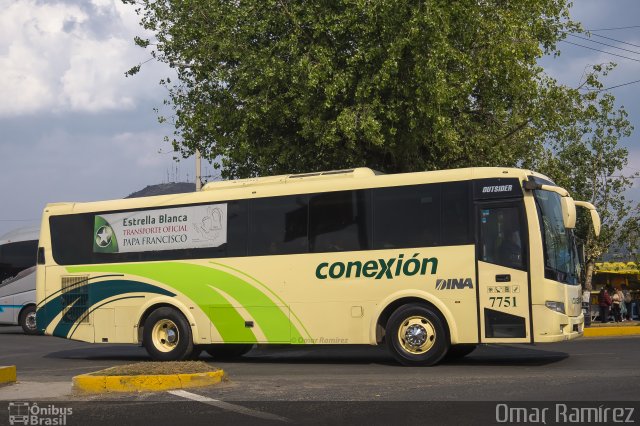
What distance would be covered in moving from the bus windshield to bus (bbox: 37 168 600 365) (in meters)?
0.04

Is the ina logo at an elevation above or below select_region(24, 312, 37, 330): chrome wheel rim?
above

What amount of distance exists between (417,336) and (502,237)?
6.88ft

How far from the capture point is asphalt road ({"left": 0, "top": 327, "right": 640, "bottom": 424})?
963 centimetres

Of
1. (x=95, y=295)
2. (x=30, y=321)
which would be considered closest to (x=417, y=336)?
(x=95, y=295)

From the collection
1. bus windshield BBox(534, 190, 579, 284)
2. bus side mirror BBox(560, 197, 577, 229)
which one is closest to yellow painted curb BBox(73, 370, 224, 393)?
bus windshield BBox(534, 190, 579, 284)

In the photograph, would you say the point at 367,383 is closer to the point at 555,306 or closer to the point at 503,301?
the point at 503,301

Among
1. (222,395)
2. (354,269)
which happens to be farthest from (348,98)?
(222,395)

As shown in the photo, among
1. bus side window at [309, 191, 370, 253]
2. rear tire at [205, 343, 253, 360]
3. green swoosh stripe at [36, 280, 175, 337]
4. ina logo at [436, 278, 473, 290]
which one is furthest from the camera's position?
rear tire at [205, 343, 253, 360]

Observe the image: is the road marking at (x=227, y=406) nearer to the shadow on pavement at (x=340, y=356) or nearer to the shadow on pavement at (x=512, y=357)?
the shadow on pavement at (x=340, y=356)

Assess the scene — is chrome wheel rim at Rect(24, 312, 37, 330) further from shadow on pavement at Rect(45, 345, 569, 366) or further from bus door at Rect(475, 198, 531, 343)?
bus door at Rect(475, 198, 531, 343)

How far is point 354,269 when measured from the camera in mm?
15172

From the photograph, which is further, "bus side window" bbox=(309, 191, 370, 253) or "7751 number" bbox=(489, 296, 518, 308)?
"bus side window" bbox=(309, 191, 370, 253)

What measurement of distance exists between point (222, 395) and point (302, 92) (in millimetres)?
11344

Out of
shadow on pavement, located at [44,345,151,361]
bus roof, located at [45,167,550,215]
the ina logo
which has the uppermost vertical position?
bus roof, located at [45,167,550,215]
